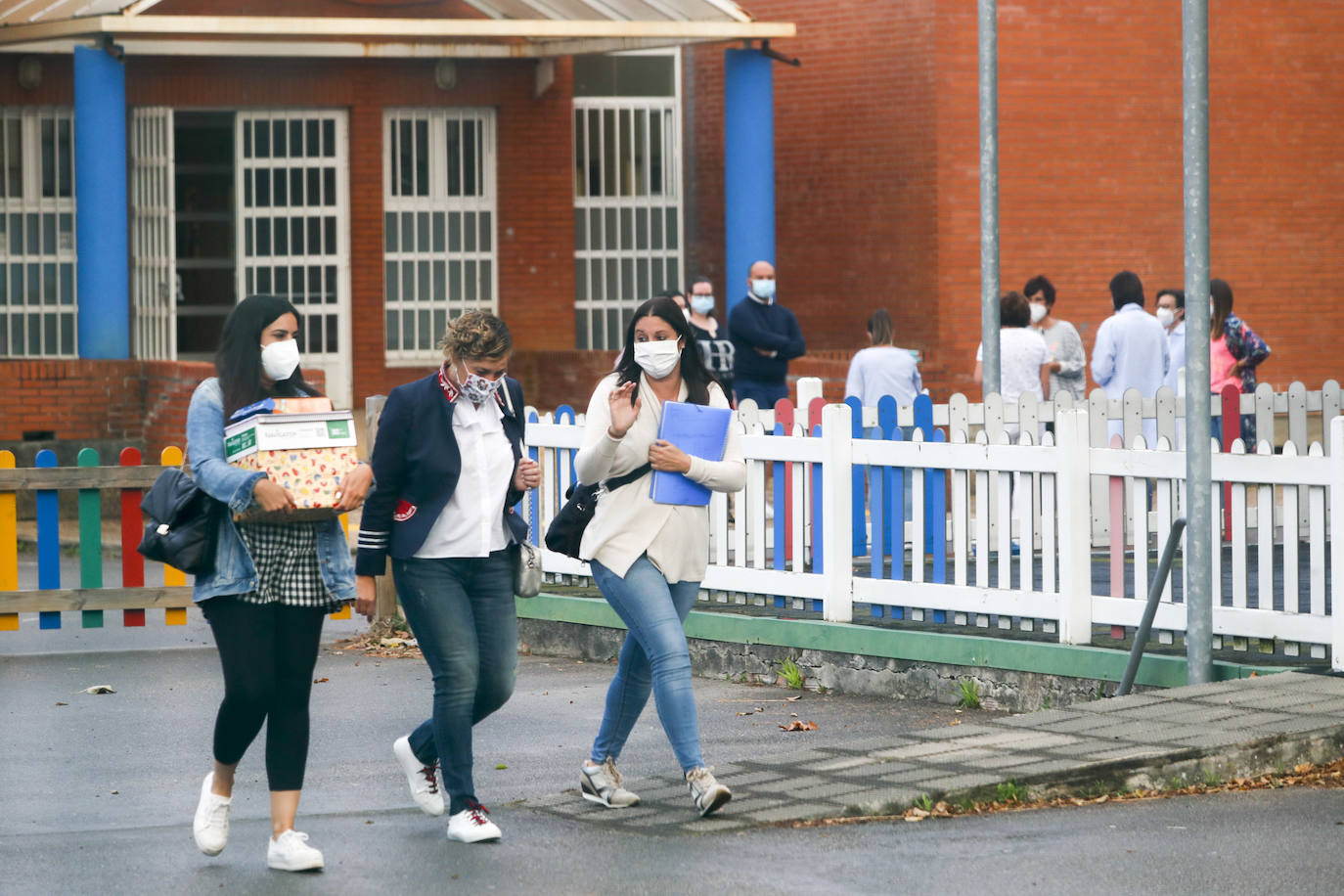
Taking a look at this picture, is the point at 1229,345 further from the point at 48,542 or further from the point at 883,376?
the point at 48,542

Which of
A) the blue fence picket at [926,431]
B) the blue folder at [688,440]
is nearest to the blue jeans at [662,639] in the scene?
the blue folder at [688,440]

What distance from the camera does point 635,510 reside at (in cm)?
679

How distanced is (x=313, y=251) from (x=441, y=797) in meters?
14.2

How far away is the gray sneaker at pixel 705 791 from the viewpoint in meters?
6.55

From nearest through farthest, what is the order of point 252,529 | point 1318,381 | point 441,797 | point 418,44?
point 252,529 → point 441,797 → point 418,44 → point 1318,381

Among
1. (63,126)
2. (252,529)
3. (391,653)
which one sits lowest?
(391,653)

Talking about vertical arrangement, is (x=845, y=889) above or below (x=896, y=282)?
below

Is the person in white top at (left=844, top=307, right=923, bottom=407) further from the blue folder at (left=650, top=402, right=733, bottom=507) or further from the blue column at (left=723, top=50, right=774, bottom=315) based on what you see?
the blue column at (left=723, top=50, right=774, bottom=315)

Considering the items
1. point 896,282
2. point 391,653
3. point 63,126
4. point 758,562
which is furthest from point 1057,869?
point 63,126

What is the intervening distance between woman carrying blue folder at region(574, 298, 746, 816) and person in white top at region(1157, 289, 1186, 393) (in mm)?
7533

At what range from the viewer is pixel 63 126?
19922mm

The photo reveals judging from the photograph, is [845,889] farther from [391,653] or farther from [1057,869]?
[391,653]

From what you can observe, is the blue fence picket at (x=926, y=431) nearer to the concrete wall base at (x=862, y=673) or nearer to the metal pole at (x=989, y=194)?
the concrete wall base at (x=862, y=673)

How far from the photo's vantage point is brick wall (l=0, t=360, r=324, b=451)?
710 inches
